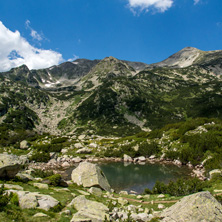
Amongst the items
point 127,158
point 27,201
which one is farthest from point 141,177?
point 27,201

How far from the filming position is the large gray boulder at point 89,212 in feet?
30.4

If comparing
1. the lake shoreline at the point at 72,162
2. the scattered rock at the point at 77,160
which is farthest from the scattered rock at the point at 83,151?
the scattered rock at the point at 77,160

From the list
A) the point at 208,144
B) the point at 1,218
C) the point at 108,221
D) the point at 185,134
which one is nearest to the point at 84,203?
the point at 108,221

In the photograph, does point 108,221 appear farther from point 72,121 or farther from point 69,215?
point 72,121

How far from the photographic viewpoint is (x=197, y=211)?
371 inches

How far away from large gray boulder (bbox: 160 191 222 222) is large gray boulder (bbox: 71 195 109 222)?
402cm

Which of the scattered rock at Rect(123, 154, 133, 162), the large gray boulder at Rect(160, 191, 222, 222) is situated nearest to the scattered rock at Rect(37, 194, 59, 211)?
the large gray boulder at Rect(160, 191, 222, 222)

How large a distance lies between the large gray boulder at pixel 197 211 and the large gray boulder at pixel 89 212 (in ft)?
13.2

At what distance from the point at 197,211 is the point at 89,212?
21.7 feet

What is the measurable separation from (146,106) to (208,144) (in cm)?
13956

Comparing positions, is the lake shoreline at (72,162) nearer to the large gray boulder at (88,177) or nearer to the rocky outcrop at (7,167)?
the large gray boulder at (88,177)

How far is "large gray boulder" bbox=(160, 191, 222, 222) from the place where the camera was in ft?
30.2

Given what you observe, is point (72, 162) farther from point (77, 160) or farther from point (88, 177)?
point (88, 177)

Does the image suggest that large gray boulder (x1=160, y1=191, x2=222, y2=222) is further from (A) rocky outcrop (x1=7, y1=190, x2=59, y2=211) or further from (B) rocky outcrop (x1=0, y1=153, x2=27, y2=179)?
(B) rocky outcrop (x1=0, y1=153, x2=27, y2=179)
